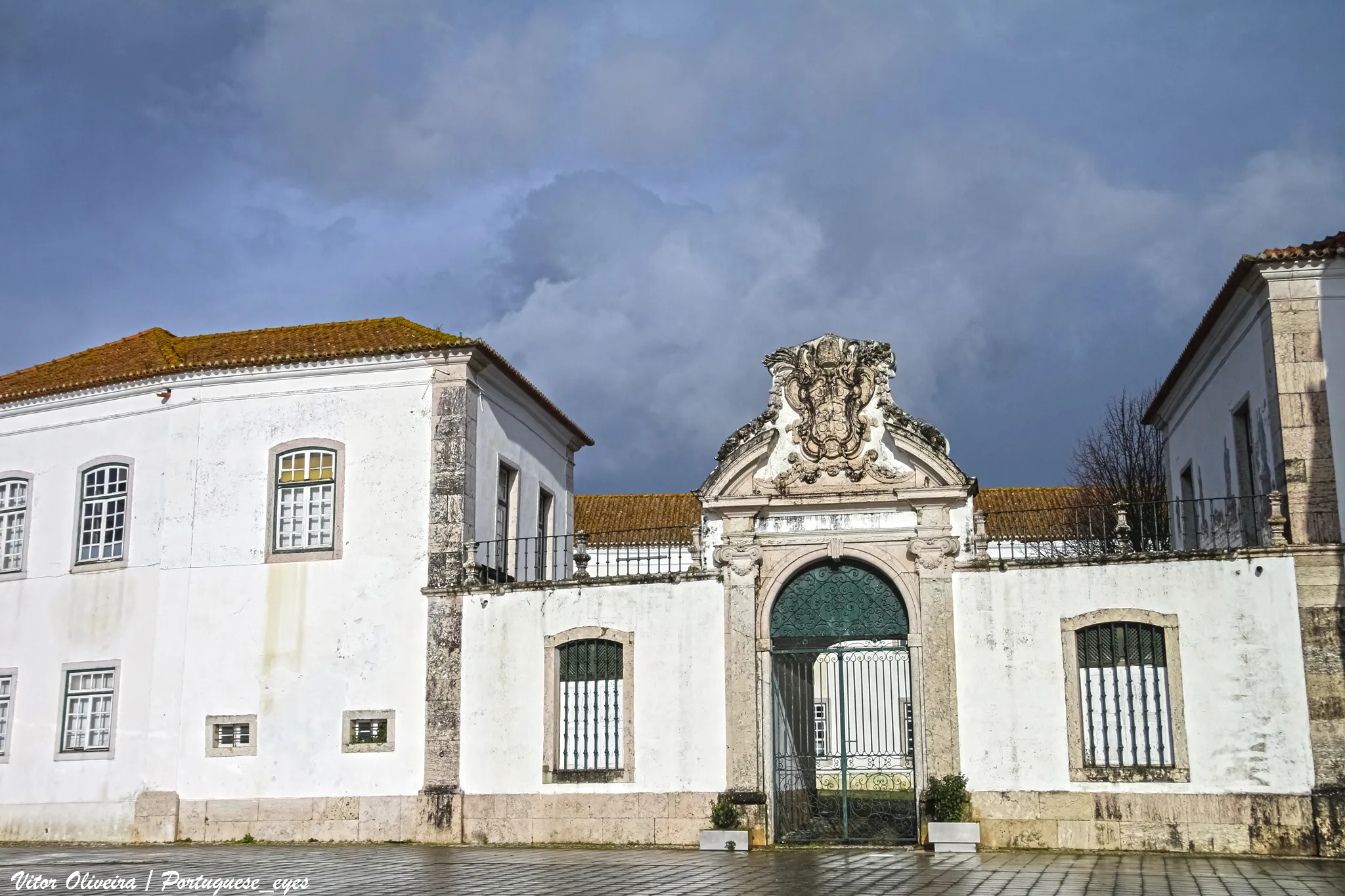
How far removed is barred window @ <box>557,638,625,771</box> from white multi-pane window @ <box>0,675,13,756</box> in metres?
9.12

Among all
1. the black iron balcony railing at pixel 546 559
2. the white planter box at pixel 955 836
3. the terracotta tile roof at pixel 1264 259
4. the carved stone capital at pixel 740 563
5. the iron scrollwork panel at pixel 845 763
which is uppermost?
the terracotta tile roof at pixel 1264 259

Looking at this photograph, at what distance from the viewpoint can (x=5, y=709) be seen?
67.2ft

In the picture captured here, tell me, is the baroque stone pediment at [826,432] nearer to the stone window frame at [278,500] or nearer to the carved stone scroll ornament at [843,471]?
the carved stone scroll ornament at [843,471]

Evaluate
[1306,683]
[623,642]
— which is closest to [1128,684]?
[1306,683]

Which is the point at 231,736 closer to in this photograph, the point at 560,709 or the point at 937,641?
the point at 560,709

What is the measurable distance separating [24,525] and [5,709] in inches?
116

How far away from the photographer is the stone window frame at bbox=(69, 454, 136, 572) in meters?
20.3

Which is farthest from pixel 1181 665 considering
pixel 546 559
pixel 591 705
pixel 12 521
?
pixel 12 521

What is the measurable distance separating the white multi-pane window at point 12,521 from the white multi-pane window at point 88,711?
8.20 feet

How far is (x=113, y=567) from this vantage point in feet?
66.4

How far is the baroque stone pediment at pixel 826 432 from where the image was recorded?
1748 cm

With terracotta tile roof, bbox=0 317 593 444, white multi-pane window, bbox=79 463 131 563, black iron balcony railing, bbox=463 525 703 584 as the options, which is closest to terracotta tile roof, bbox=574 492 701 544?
black iron balcony railing, bbox=463 525 703 584

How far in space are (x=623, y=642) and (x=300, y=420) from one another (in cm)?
623

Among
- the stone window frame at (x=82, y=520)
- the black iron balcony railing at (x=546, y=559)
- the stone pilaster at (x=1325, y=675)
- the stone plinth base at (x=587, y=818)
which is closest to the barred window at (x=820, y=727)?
the stone plinth base at (x=587, y=818)
